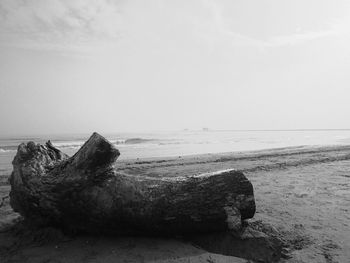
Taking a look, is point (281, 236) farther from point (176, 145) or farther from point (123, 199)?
point (176, 145)

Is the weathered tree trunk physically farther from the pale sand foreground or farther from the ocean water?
the ocean water

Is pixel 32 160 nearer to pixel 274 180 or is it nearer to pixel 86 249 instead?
pixel 86 249

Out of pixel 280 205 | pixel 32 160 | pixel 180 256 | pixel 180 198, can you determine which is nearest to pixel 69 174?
pixel 32 160

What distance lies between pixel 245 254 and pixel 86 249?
189cm

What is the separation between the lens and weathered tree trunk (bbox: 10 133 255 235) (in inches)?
Answer: 147

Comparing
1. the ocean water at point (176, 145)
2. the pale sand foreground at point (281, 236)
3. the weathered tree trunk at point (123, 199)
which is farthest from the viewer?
the ocean water at point (176, 145)

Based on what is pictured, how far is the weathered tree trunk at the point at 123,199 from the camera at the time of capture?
3.74 m

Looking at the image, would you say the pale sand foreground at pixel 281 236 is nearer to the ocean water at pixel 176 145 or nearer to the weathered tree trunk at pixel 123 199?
the weathered tree trunk at pixel 123 199

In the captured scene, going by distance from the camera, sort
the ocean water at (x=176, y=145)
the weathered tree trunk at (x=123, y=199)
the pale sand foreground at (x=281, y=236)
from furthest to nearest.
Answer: the ocean water at (x=176, y=145) < the weathered tree trunk at (x=123, y=199) < the pale sand foreground at (x=281, y=236)

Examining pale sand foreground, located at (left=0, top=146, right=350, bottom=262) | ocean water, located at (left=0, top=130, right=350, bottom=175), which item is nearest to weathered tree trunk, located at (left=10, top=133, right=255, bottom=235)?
pale sand foreground, located at (left=0, top=146, right=350, bottom=262)

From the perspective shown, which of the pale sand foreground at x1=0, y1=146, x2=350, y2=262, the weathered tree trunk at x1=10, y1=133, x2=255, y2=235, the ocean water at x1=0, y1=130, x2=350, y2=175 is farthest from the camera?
the ocean water at x1=0, y1=130, x2=350, y2=175

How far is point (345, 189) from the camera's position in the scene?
22.1 feet

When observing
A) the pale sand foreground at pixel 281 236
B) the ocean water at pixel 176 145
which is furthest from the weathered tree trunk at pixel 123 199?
the ocean water at pixel 176 145

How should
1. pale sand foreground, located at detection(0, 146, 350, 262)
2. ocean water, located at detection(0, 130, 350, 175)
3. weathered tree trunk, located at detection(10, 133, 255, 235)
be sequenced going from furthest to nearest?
ocean water, located at detection(0, 130, 350, 175), weathered tree trunk, located at detection(10, 133, 255, 235), pale sand foreground, located at detection(0, 146, 350, 262)
